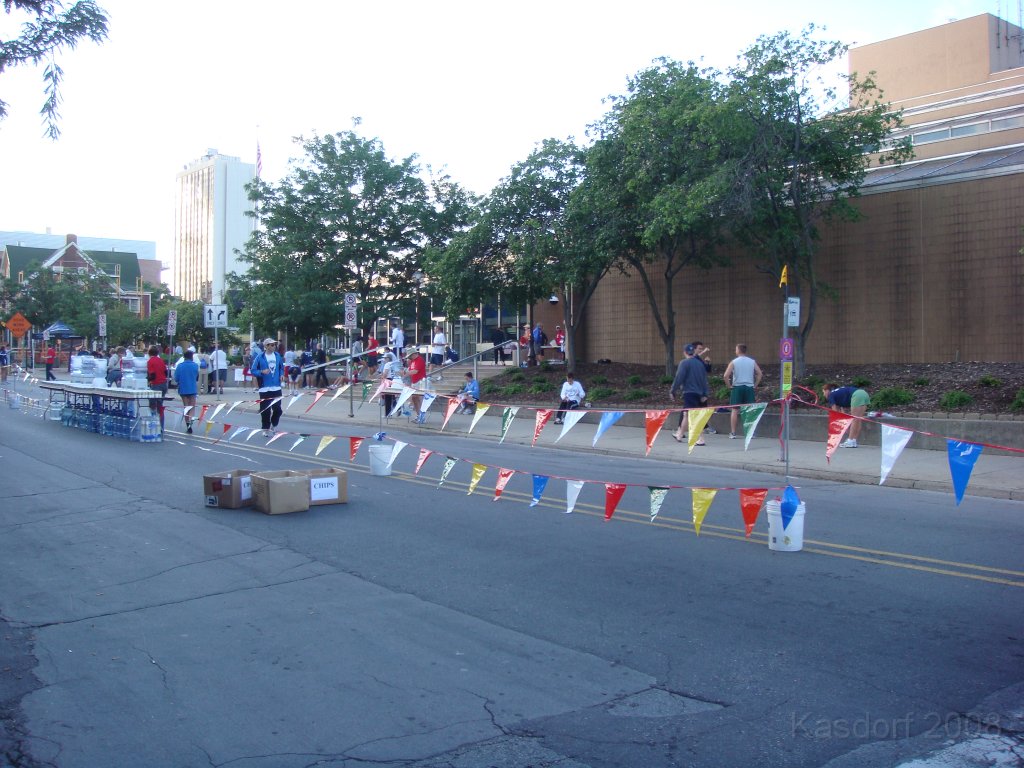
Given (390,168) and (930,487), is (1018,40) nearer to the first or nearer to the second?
(390,168)

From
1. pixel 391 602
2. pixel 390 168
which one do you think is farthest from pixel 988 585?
pixel 390 168

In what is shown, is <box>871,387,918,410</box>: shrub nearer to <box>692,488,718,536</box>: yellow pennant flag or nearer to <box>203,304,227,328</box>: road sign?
<box>692,488,718,536</box>: yellow pennant flag

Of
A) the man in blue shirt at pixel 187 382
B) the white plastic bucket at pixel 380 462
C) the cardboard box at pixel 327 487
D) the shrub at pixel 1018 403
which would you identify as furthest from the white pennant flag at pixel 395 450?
the shrub at pixel 1018 403

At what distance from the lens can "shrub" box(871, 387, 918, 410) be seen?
18.2m

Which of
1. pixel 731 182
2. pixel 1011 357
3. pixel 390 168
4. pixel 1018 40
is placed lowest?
pixel 1011 357

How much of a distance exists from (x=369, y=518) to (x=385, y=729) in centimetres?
561

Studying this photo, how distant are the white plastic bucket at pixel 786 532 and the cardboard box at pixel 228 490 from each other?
602cm

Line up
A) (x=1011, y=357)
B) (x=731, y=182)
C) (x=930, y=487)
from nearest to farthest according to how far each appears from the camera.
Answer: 1. (x=930, y=487)
2. (x=731, y=182)
3. (x=1011, y=357)

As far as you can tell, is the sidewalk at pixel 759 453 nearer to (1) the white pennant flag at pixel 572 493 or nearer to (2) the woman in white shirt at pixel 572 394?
(2) the woman in white shirt at pixel 572 394

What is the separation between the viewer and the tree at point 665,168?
19.3 meters

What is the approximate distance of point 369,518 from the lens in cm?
1020

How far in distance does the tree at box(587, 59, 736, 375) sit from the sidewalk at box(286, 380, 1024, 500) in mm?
4834

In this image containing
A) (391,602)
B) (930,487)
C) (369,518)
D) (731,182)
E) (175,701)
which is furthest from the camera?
(731,182)

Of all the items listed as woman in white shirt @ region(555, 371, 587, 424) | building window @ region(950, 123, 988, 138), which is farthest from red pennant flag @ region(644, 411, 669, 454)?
building window @ region(950, 123, 988, 138)
